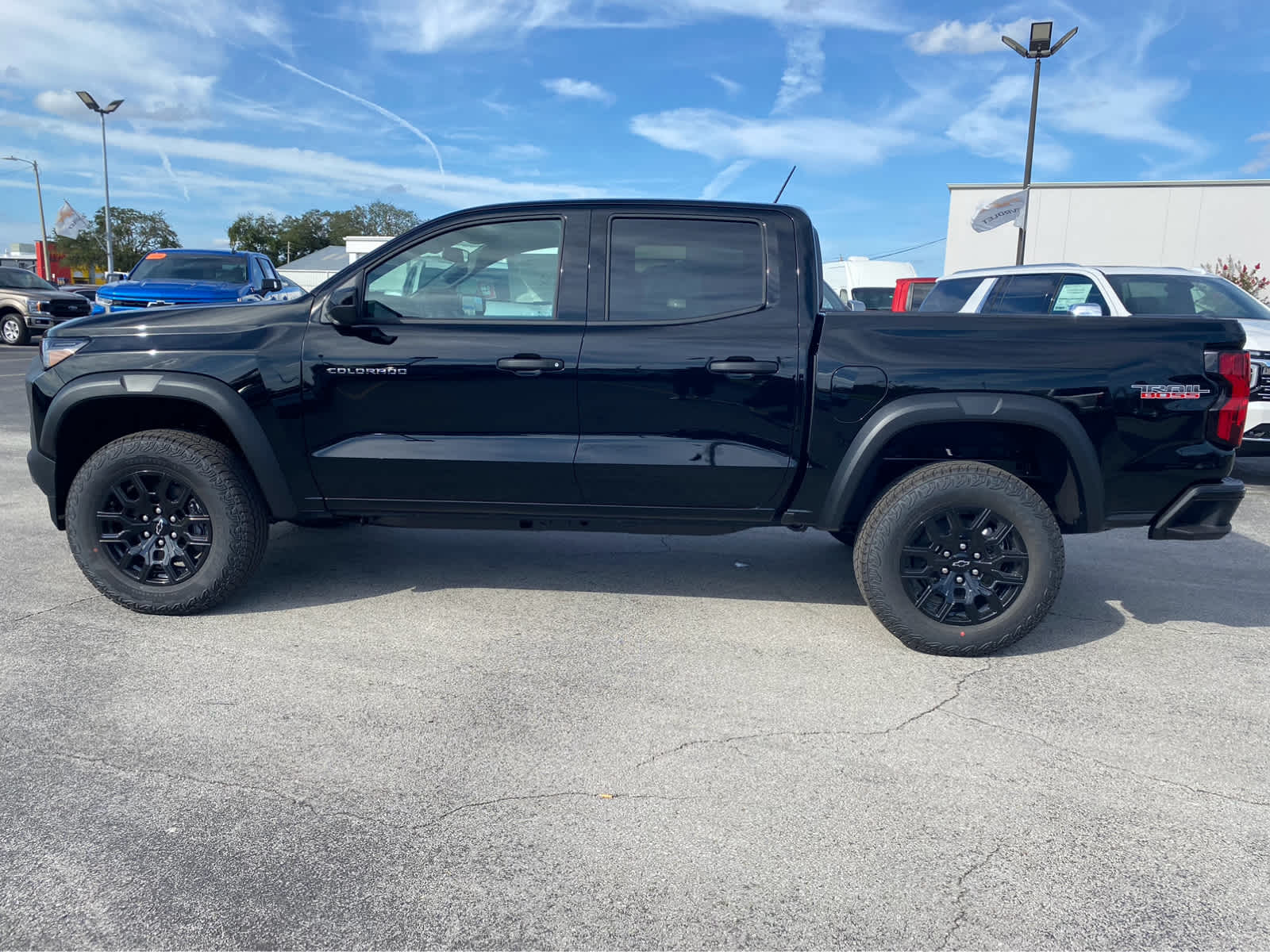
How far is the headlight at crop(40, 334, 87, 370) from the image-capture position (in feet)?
13.8

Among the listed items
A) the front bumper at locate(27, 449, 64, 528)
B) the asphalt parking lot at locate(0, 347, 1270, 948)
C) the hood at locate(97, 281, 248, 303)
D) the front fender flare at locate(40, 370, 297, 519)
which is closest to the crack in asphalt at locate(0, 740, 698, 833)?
the asphalt parking lot at locate(0, 347, 1270, 948)

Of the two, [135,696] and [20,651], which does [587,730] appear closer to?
[135,696]

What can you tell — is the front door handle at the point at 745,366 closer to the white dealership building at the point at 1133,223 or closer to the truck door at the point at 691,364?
the truck door at the point at 691,364

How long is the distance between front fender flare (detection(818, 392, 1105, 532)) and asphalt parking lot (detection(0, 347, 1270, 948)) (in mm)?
739

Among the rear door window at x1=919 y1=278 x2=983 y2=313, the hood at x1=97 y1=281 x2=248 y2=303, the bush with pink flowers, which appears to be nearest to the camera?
the rear door window at x1=919 y1=278 x2=983 y2=313

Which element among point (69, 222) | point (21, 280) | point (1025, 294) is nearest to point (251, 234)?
point (69, 222)

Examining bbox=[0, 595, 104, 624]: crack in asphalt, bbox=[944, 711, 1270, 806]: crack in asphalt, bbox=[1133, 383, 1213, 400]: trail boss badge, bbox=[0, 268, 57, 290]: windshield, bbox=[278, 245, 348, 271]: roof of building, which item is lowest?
bbox=[944, 711, 1270, 806]: crack in asphalt

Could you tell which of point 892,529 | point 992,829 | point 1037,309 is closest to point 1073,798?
point 992,829

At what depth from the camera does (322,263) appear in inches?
1596

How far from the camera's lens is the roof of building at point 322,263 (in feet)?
124

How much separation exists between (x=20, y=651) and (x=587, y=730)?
2.41 m

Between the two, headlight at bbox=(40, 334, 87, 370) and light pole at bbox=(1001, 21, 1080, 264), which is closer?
headlight at bbox=(40, 334, 87, 370)

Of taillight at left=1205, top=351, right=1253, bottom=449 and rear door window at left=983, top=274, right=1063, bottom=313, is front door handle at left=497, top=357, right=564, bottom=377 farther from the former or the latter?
rear door window at left=983, top=274, right=1063, bottom=313

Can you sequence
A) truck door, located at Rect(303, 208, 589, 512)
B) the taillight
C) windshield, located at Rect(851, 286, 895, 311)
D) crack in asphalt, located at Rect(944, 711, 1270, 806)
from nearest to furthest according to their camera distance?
crack in asphalt, located at Rect(944, 711, 1270, 806), the taillight, truck door, located at Rect(303, 208, 589, 512), windshield, located at Rect(851, 286, 895, 311)
